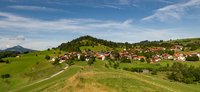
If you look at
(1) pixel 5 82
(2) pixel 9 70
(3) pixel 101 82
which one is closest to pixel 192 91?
(3) pixel 101 82

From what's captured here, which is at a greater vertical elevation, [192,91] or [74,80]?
[74,80]

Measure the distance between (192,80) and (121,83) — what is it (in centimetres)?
7879

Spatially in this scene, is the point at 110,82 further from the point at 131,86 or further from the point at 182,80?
the point at 182,80

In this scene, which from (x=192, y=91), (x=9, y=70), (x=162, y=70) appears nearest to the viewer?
(x=192, y=91)

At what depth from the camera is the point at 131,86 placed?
59250 millimetres

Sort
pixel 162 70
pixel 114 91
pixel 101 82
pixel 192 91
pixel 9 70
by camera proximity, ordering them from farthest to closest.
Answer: pixel 9 70, pixel 162 70, pixel 192 91, pixel 101 82, pixel 114 91

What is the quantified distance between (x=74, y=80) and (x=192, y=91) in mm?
40583

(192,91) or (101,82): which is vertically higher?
(101,82)

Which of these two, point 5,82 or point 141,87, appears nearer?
point 141,87

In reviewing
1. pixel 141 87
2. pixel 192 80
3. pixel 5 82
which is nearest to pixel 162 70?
pixel 192 80

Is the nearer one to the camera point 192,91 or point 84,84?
point 84,84

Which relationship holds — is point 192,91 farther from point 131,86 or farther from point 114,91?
point 114,91

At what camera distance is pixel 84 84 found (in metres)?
56.5

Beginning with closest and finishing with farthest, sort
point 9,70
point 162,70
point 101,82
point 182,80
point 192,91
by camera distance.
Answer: point 101,82
point 192,91
point 182,80
point 162,70
point 9,70
